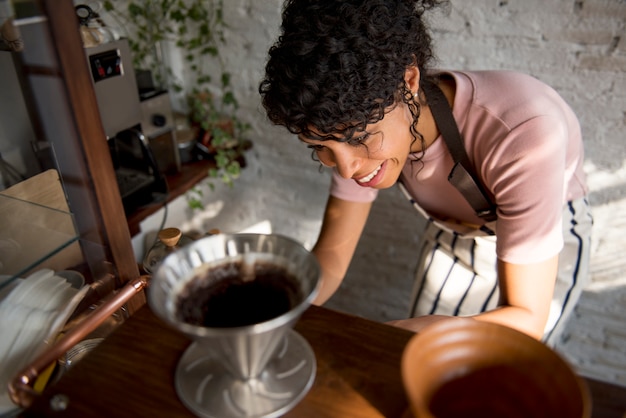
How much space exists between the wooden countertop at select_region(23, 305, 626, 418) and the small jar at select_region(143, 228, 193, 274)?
134 mm

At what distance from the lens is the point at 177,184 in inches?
82.4

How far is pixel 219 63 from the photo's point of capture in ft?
7.36

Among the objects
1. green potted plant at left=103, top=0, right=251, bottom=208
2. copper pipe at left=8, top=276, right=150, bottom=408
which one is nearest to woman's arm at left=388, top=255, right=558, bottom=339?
copper pipe at left=8, top=276, right=150, bottom=408

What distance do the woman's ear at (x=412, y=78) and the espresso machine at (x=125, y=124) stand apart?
2.83 ft

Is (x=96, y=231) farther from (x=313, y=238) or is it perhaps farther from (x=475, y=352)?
(x=313, y=238)

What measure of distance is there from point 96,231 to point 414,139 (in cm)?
73

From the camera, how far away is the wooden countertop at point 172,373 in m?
0.63

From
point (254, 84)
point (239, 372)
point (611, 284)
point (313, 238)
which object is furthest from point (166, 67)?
point (611, 284)

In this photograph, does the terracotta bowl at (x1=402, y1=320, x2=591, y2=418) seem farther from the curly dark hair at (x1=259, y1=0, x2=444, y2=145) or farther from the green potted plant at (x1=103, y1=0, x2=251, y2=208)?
the green potted plant at (x1=103, y1=0, x2=251, y2=208)

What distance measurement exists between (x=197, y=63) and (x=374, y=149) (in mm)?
1485

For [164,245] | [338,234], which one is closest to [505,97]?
[338,234]

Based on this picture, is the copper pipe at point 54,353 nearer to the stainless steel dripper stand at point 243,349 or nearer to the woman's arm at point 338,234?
the stainless steel dripper stand at point 243,349

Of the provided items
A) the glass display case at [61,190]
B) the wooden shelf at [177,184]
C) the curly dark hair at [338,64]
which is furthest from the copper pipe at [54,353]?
the wooden shelf at [177,184]

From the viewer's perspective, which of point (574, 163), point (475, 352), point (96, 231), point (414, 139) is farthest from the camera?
point (574, 163)
